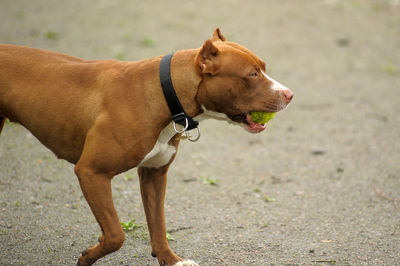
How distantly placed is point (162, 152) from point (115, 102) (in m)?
0.50

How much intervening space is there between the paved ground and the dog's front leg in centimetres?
28

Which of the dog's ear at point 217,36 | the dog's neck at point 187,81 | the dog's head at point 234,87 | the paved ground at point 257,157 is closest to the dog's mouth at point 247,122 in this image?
the dog's head at point 234,87

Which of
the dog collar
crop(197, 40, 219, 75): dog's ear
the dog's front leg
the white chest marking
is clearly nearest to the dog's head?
crop(197, 40, 219, 75): dog's ear

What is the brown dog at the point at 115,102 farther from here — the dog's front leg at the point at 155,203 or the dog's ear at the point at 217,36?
the dog's front leg at the point at 155,203

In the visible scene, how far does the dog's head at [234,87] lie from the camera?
350 cm

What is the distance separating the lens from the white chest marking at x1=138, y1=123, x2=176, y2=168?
144 inches

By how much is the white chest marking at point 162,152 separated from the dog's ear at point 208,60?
0.48 meters

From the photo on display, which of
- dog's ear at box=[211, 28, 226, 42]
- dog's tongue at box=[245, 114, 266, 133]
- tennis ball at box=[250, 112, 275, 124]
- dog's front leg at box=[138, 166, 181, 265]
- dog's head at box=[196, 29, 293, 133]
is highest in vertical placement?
dog's ear at box=[211, 28, 226, 42]

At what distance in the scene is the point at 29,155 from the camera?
6.30 metres

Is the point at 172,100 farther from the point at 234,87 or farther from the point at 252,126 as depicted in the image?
the point at 252,126

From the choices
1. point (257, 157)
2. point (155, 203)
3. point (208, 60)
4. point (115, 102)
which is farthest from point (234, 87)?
point (257, 157)

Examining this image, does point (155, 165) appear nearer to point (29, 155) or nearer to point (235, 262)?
point (235, 262)

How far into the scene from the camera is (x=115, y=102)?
11.8 ft

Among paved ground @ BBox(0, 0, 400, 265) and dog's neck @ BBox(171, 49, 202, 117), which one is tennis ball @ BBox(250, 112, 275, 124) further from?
paved ground @ BBox(0, 0, 400, 265)
